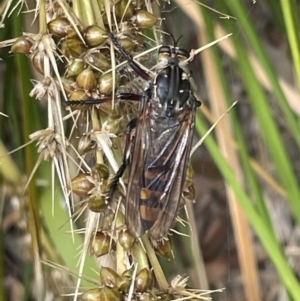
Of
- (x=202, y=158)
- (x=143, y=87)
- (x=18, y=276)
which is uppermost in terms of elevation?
(x=143, y=87)

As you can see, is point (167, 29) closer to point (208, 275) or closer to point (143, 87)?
point (143, 87)

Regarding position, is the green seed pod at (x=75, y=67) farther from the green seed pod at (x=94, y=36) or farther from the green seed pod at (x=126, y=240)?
→ the green seed pod at (x=126, y=240)

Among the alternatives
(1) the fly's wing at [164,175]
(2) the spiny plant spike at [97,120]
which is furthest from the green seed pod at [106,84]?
(1) the fly's wing at [164,175]

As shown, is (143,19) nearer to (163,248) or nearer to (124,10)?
(124,10)

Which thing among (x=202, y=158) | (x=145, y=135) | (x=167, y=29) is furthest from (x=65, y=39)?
(x=202, y=158)

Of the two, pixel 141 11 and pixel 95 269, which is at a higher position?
pixel 141 11

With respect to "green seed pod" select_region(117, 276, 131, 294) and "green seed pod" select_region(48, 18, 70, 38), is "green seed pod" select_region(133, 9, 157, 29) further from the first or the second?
"green seed pod" select_region(117, 276, 131, 294)
